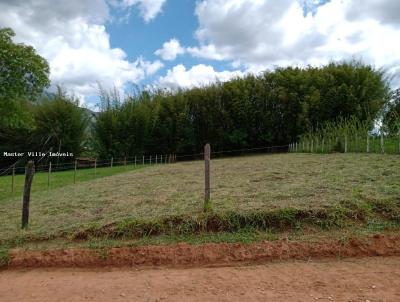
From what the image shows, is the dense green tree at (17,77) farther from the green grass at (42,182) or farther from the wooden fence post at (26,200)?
the wooden fence post at (26,200)

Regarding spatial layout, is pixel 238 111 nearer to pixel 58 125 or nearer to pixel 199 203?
pixel 58 125

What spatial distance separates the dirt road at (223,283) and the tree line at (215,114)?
74.5 feet

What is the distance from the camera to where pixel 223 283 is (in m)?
3.63

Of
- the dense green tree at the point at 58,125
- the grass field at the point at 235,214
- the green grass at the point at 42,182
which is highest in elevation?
the dense green tree at the point at 58,125

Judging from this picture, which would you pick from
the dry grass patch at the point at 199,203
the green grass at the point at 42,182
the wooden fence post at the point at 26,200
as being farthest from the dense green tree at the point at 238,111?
the wooden fence post at the point at 26,200

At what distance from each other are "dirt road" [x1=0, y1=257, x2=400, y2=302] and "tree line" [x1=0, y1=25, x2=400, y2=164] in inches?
894

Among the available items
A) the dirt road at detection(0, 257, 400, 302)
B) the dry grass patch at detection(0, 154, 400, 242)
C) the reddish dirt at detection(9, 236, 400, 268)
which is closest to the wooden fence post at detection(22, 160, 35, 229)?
the dry grass patch at detection(0, 154, 400, 242)

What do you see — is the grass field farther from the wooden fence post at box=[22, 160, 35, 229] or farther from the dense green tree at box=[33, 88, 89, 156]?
the dense green tree at box=[33, 88, 89, 156]

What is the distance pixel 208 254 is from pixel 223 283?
0.71 metres

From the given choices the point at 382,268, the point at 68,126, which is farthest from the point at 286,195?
the point at 68,126

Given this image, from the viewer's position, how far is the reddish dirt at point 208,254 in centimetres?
416

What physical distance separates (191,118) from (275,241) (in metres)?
25.5

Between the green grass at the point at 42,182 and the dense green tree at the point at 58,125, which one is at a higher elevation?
the dense green tree at the point at 58,125

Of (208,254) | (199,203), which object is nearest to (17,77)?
(199,203)
